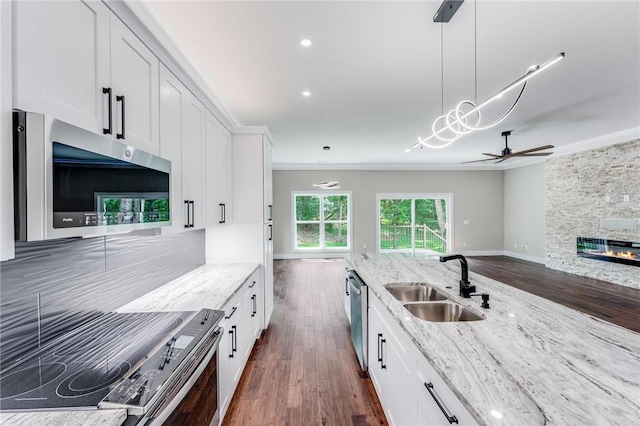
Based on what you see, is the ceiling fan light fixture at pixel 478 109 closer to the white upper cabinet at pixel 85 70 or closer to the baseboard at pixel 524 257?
the white upper cabinet at pixel 85 70

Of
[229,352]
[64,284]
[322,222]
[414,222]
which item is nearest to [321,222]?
[322,222]

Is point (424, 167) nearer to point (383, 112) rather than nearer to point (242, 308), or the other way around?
point (383, 112)

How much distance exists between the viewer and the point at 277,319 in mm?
3826

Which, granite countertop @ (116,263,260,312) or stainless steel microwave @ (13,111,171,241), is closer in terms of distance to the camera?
stainless steel microwave @ (13,111,171,241)

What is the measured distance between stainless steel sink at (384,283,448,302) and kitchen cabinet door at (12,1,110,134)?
2133 millimetres

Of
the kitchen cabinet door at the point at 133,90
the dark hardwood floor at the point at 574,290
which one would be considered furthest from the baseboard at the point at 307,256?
the kitchen cabinet door at the point at 133,90

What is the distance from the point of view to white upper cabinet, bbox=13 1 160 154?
32.6 inches

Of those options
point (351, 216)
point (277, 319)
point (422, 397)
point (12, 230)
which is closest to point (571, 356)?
point (422, 397)

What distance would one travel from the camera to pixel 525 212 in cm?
796

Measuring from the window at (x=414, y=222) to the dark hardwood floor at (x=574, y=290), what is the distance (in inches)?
63.2

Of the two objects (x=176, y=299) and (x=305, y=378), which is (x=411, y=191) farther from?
(x=176, y=299)

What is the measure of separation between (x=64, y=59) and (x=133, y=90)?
43 centimetres

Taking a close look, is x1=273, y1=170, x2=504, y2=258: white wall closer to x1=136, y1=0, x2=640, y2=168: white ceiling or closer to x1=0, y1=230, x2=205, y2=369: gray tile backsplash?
x1=136, y1=0, x2=640, y2=168: white ceiling

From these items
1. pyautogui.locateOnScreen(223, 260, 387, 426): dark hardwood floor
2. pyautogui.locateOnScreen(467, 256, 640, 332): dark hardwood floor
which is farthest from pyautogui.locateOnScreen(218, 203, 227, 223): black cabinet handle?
pyautogui.locateOnScreen(467, 256, 640, 332): dark hardwood floor
